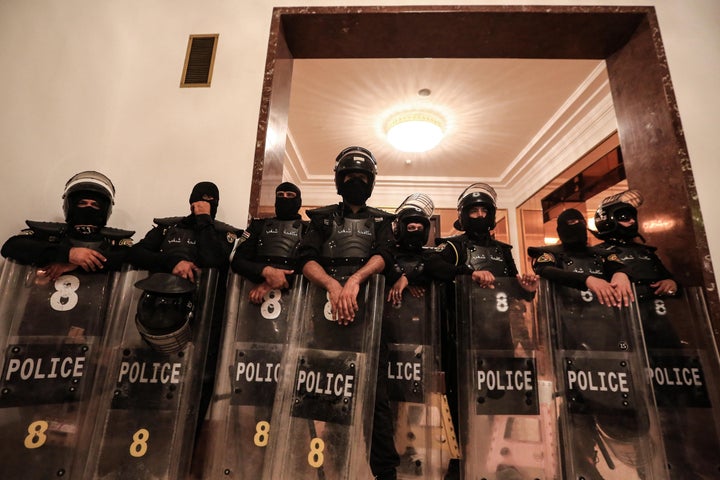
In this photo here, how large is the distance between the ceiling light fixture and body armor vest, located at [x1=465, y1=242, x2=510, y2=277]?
2.90m

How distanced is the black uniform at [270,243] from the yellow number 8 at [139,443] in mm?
809

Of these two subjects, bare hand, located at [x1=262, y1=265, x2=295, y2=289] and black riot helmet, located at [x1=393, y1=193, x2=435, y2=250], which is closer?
bare hand, located at [x1=262, y1=265, x2=295, y2=289]

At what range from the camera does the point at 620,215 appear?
7.80 ft

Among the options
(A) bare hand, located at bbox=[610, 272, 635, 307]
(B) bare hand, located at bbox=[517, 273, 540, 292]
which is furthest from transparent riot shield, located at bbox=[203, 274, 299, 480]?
(A) bare hand, located at bbox=[610, 272, 635, 307]

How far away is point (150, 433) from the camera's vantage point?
1.67m

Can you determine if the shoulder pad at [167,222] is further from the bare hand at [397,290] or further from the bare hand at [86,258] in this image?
the bare hand at [397,290]

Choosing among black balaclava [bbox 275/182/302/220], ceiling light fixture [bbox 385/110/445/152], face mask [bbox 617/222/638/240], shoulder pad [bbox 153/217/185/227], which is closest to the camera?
shoulder pad [bbox 153/217/185/227]

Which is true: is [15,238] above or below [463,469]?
above

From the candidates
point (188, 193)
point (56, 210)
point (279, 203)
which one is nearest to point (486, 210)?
point (279, 203)

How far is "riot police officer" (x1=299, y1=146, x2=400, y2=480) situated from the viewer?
5.71ft

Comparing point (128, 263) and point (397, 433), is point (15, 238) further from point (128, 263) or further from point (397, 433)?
point (397, 433)

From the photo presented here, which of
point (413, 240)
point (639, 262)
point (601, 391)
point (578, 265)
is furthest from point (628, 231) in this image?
point (413, 240)

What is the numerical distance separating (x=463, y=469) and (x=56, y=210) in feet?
9.50

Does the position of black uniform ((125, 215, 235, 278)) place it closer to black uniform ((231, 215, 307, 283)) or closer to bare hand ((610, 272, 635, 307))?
black uniform ((231, 215, 307, 283))
